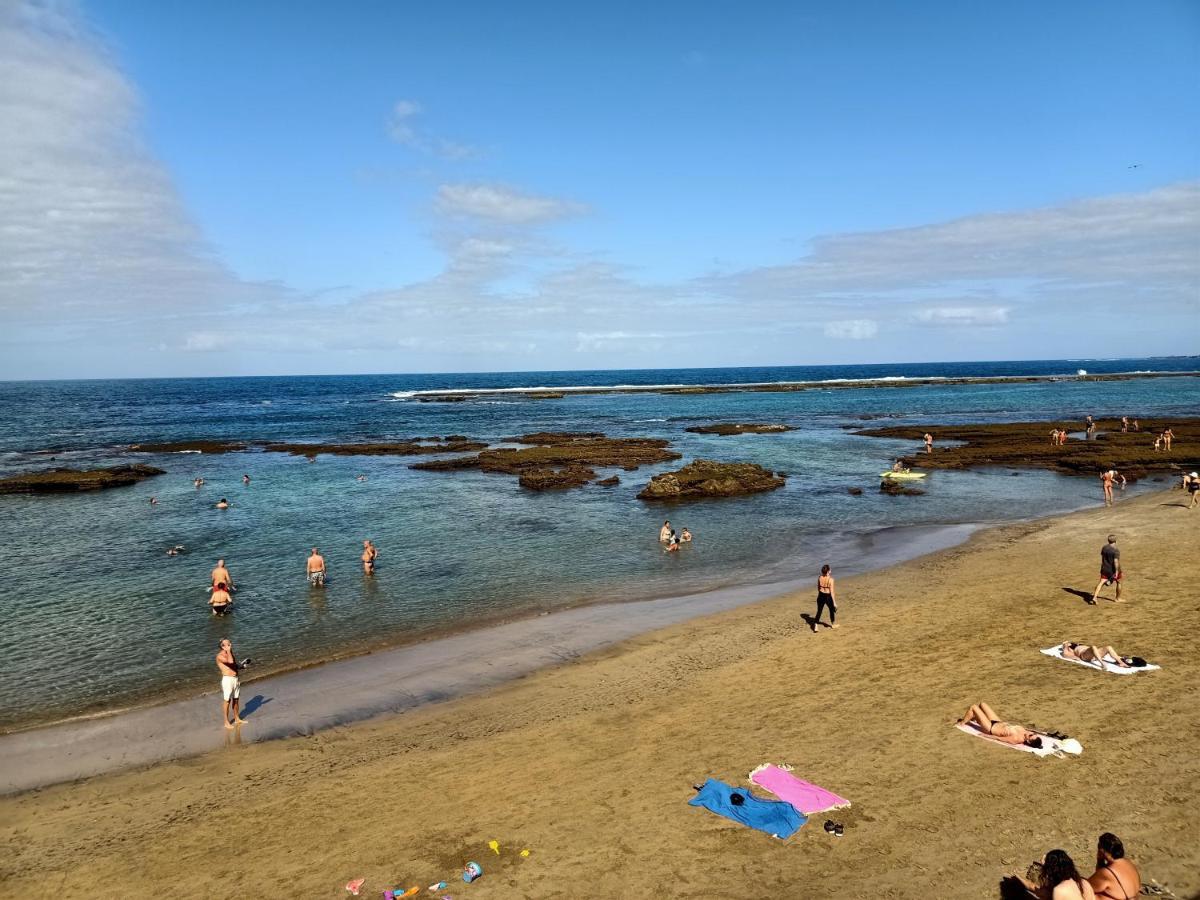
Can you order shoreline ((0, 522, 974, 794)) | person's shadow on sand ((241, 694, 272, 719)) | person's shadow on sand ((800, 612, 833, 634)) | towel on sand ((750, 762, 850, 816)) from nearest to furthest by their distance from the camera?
1. towel on sand ((750, 762, 850, 816))
2. shoreline ((0, 522, 974, 794))
3. person's shadow on sand ((241, 694, 272, 719))
4. person's shadow on sand ((800, 612, 833, 634))

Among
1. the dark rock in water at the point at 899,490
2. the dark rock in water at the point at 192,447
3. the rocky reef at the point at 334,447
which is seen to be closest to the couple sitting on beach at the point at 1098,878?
the dark rock in water at the point at 899,490

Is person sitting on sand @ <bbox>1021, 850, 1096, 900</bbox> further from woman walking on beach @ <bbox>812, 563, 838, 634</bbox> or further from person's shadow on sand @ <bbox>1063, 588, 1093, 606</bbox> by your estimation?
person's shadow on sand @ <bbox>1063, 588, 1093, 606</bbox>

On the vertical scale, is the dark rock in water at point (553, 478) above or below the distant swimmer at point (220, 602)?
above

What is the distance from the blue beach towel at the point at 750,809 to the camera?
9711 millimetres

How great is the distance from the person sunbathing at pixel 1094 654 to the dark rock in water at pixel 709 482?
25.5 metres

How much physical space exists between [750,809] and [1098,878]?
409cm

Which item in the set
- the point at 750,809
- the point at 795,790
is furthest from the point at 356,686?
the point at 795,790

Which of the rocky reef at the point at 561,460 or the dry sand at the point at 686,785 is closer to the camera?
the dry sand at the point at 686,785

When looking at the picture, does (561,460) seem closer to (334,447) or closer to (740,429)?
(334,447)

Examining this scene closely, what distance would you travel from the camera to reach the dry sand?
30.2ft

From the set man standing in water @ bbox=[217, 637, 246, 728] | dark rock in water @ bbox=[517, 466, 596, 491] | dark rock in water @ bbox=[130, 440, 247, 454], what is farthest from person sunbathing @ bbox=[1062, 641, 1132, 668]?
dark rock in water @ bbox=[130, 440, 247, 454]

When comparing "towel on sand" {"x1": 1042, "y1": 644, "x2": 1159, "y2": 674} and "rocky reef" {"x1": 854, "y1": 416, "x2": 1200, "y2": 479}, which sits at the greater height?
"rocky reef" {"x1": 854, "y1": 416, "x2": 1200, "y2": 479}

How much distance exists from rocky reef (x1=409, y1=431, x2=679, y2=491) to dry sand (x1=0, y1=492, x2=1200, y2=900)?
29.4 m

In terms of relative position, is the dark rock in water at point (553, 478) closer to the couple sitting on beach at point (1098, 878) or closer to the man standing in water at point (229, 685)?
the man standing in water at point (229, 685)
